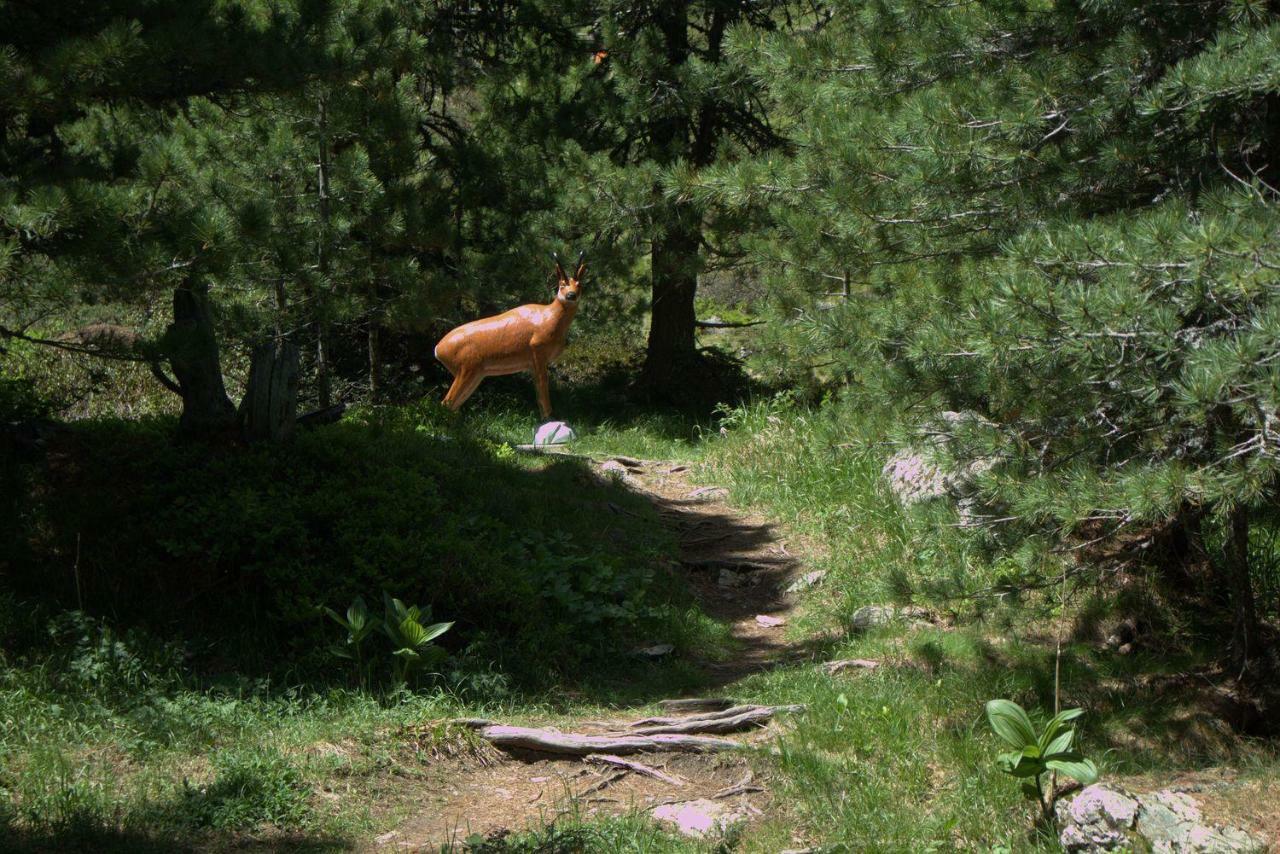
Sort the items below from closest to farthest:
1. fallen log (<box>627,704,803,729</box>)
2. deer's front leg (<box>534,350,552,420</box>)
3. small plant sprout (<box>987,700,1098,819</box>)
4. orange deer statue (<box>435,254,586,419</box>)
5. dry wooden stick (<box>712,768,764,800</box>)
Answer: small plant sprout (<box>987,700,1098,819</box>) < dry wooden stick (<box>712,768,764,800</box>) < fallen log (<box>627,704,803,729</box>) < orange deer statue (<box>435,254,586,419</box>) < deer's front leg (<box>534,350,552,420</box>)

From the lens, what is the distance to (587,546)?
843 centimetres

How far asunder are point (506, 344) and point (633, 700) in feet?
17.7

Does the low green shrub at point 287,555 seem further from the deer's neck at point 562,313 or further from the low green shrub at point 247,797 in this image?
the deer's neck at point 562,313

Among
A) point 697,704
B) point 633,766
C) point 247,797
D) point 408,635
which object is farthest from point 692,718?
point 247,797

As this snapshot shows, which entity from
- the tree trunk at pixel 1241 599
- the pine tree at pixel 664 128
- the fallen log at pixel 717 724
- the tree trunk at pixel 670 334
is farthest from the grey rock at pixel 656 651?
the tree trunk at pixel 670 334

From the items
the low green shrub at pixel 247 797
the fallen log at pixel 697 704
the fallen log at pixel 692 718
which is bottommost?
the fallen log at pixel 697 704

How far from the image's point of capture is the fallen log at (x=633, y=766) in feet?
17.2

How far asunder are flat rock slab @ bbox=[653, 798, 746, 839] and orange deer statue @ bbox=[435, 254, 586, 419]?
6.60m

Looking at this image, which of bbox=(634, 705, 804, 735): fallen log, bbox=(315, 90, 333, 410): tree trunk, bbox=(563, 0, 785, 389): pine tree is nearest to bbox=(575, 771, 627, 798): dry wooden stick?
bbox=(634, 705, 804, 735): fallen log

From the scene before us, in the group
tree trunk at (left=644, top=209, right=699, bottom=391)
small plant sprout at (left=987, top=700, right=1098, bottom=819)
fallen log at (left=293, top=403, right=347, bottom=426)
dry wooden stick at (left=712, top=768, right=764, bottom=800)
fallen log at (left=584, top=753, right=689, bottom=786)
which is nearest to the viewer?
small plant sprout at (left=987, top=700, right=1098, bottom=819)

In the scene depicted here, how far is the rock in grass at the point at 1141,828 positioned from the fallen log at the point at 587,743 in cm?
159

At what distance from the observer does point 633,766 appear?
532cm

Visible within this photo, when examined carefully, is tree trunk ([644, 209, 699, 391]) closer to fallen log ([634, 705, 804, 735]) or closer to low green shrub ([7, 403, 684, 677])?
low green shrub ([7, 403, 684, 677])

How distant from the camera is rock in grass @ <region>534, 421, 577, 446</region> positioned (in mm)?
11641
